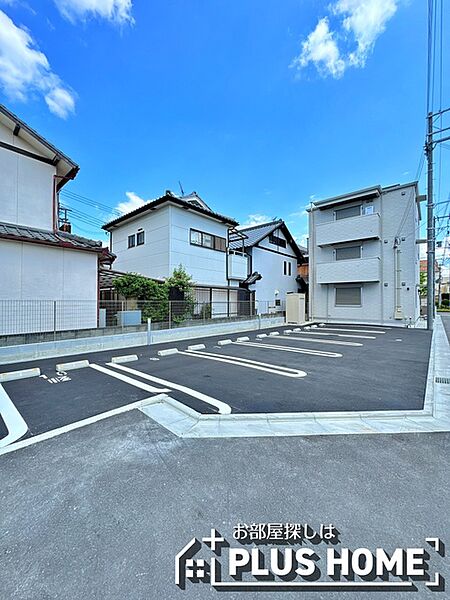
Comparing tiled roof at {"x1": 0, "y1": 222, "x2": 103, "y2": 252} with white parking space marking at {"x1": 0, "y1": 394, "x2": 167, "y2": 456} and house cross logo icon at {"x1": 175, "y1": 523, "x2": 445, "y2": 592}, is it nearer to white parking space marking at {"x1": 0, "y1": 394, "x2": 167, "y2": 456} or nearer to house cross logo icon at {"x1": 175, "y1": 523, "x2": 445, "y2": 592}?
white parking space marking at {"x1": 0, "y1": 394, "x2": 167, "y2": 456}

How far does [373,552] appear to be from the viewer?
160 centimetres

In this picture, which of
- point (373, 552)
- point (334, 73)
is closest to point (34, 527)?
point (373, 552)

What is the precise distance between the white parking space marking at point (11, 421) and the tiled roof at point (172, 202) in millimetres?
10826

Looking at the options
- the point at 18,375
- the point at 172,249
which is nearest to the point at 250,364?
the point at 18,375

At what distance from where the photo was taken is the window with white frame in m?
16.8

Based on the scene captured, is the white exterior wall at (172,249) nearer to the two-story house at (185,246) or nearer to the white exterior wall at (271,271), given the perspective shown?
the two-story house at (185,246)

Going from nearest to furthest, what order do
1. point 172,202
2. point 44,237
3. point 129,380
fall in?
point 129,380 → point 44,237 → point 172,202

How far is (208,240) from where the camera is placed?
49.7 ft

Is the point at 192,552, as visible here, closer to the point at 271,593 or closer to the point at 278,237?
the point at 271,593

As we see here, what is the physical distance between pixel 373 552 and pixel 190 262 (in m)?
13.3

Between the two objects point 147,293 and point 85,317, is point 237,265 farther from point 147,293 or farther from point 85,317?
point 85,317

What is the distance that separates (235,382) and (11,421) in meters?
3.29

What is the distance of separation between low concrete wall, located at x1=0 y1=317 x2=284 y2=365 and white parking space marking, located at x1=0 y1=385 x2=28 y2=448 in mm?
3238

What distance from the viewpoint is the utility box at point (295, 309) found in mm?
16609
